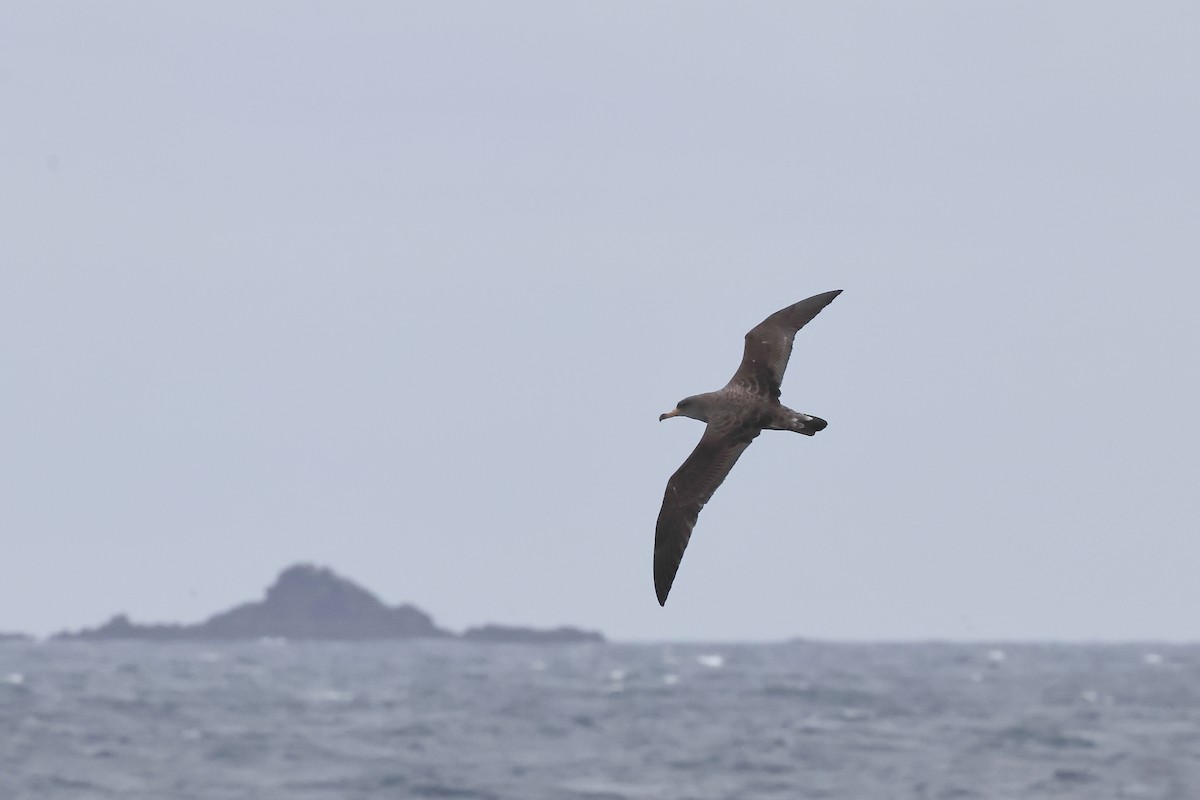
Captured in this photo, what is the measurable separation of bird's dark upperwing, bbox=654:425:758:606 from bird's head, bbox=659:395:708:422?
153mm

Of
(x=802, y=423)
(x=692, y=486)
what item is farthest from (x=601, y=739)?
(x=802, y=423)

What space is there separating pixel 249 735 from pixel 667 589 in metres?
50.1

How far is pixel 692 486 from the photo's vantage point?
51.3 feet

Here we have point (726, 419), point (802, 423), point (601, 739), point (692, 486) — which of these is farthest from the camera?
point (601, 739)

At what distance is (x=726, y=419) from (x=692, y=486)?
70 cm

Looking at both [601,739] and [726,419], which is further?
[601,739]

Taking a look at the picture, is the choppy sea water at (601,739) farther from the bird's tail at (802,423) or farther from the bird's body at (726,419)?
the bird's tail at (802,423)

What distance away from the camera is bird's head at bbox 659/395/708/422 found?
15391mm

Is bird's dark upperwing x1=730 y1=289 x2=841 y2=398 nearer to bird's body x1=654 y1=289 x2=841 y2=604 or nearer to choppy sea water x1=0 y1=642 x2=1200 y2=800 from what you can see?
bird's body x1=654 y1=289 x2=841 y2=604

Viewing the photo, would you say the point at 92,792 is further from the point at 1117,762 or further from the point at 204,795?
the point at 1117,762

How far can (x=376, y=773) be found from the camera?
5009 cm

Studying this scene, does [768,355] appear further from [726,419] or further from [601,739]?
[601,739]

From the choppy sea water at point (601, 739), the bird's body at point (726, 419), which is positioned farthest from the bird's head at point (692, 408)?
the choppy sea water at point (601, 739)

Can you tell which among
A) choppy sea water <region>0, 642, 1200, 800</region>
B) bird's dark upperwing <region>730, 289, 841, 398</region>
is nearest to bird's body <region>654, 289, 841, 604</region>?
bird's dark upperwing <region>730, 289, 841, 398</region>
